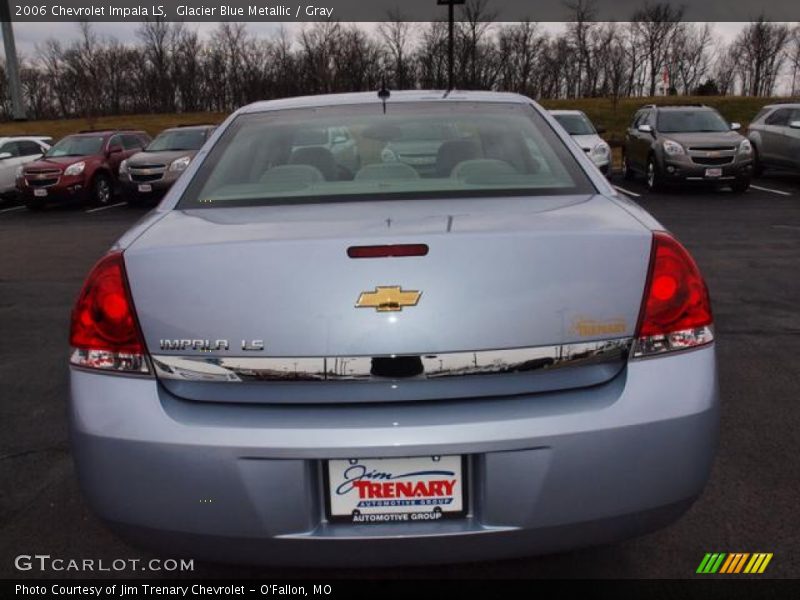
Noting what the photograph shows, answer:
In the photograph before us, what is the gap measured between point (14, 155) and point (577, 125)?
1297 centimetres

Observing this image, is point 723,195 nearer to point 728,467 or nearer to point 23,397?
point 728,467

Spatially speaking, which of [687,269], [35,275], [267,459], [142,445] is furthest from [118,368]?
[35,275]

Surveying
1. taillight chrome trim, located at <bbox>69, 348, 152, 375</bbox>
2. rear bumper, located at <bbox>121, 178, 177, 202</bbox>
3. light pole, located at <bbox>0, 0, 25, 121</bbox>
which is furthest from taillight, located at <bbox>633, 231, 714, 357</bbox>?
light pole, located at <bbox>0, 0, 25, 121</bbox>

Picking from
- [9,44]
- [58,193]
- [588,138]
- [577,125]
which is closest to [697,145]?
[588,138]

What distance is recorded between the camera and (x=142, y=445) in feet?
6.24

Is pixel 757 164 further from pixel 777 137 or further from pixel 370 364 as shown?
pixel 370 364

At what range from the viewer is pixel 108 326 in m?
2.02

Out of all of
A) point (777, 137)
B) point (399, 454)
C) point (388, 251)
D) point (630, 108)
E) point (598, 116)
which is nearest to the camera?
point (399, 454)

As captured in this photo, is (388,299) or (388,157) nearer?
(388,299)

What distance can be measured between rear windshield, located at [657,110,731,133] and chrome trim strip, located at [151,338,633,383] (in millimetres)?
14084

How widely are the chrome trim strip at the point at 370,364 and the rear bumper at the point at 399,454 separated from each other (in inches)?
3.2

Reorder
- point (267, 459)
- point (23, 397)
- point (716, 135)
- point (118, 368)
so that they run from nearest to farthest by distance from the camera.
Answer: point (267, 459)
point (118, 368)
point (23, 397)
point (716, 135)

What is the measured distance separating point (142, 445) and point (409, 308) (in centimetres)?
76

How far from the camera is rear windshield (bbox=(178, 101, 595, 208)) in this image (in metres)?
2.65
